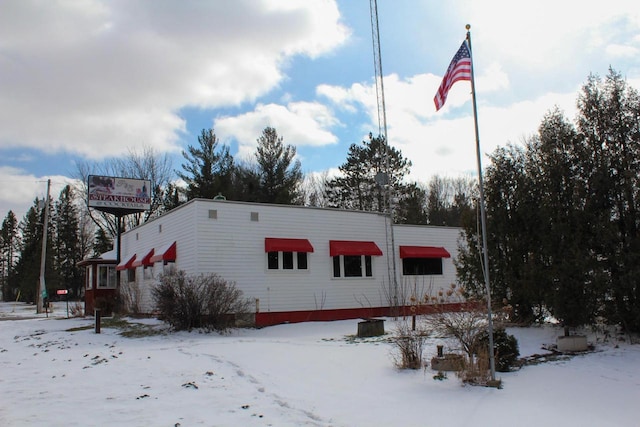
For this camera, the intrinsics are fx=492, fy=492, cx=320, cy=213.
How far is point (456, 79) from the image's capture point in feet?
28.7

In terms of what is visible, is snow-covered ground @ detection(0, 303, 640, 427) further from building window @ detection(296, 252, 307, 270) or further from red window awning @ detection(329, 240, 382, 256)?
red window awning @ detection(329, 240, 382, 256)

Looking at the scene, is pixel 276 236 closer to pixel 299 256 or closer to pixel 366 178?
pixel 299 256

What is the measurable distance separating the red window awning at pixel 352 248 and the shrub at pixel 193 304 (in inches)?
218

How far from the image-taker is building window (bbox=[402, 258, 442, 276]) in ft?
71.8

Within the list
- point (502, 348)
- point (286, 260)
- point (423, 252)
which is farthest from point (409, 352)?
point (423, 252)

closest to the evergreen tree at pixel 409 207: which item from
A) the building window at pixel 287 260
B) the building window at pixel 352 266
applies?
the building window at pixel 352 266

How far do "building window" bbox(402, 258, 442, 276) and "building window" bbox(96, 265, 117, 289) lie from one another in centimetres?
1541

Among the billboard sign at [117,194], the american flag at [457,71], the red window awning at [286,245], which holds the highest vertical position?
the billboard sign at [117,194]

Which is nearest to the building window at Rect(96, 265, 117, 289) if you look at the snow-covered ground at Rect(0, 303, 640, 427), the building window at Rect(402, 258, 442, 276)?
the snow-covered ground at Rect(0, 303, 640, 427)

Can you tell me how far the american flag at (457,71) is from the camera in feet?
28.3

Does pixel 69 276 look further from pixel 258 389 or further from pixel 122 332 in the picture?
pixel 258 389

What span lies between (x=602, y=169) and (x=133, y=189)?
22479 mm

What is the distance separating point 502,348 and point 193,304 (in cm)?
944

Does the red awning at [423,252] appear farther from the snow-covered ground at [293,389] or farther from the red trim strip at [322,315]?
the snow-covered ground at [293,389]
